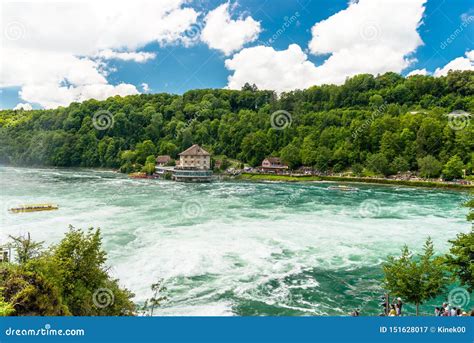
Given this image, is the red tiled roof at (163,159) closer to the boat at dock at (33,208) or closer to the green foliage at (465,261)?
the boat at dock at (33,208)

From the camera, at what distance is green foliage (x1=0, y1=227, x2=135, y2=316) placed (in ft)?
18.2

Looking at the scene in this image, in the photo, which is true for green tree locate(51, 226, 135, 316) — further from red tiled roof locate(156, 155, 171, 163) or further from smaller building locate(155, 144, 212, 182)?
red tiled roof locate(156, 155, 171, 163)

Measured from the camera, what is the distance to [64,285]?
268 inches

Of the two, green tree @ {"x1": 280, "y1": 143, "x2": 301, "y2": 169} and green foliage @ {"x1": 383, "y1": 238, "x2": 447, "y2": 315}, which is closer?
green foliage @ {"x1": 383, "y1": 238, "x2": 447, "y2": 315}

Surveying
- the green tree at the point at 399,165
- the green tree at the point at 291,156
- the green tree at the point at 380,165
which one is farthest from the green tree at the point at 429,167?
the green tree at the point at 291,156

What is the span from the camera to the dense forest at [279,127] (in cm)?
4774

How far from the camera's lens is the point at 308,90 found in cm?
7494

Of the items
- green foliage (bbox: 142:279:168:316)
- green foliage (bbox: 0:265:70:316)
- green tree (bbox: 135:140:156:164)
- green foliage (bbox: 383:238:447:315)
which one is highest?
green tree (bbox: 135:140:156:164)

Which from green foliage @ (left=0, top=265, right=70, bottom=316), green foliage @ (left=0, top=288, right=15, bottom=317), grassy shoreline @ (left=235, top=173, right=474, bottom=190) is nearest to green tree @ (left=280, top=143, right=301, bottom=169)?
grassy shoreline @ (left=235, top=173, right=474, bottom=190)

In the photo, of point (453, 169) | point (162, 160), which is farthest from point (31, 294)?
point (162, 160)

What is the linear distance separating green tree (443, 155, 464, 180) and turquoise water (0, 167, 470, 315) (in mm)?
10268

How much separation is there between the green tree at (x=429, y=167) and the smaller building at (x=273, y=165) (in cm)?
1783

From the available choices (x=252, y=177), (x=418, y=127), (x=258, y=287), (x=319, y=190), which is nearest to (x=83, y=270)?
(x=258, y=287)

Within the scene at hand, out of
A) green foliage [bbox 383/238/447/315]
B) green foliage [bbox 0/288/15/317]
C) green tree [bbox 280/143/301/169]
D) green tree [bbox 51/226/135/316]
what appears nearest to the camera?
green foliage [bbox 0/288/15/317]
